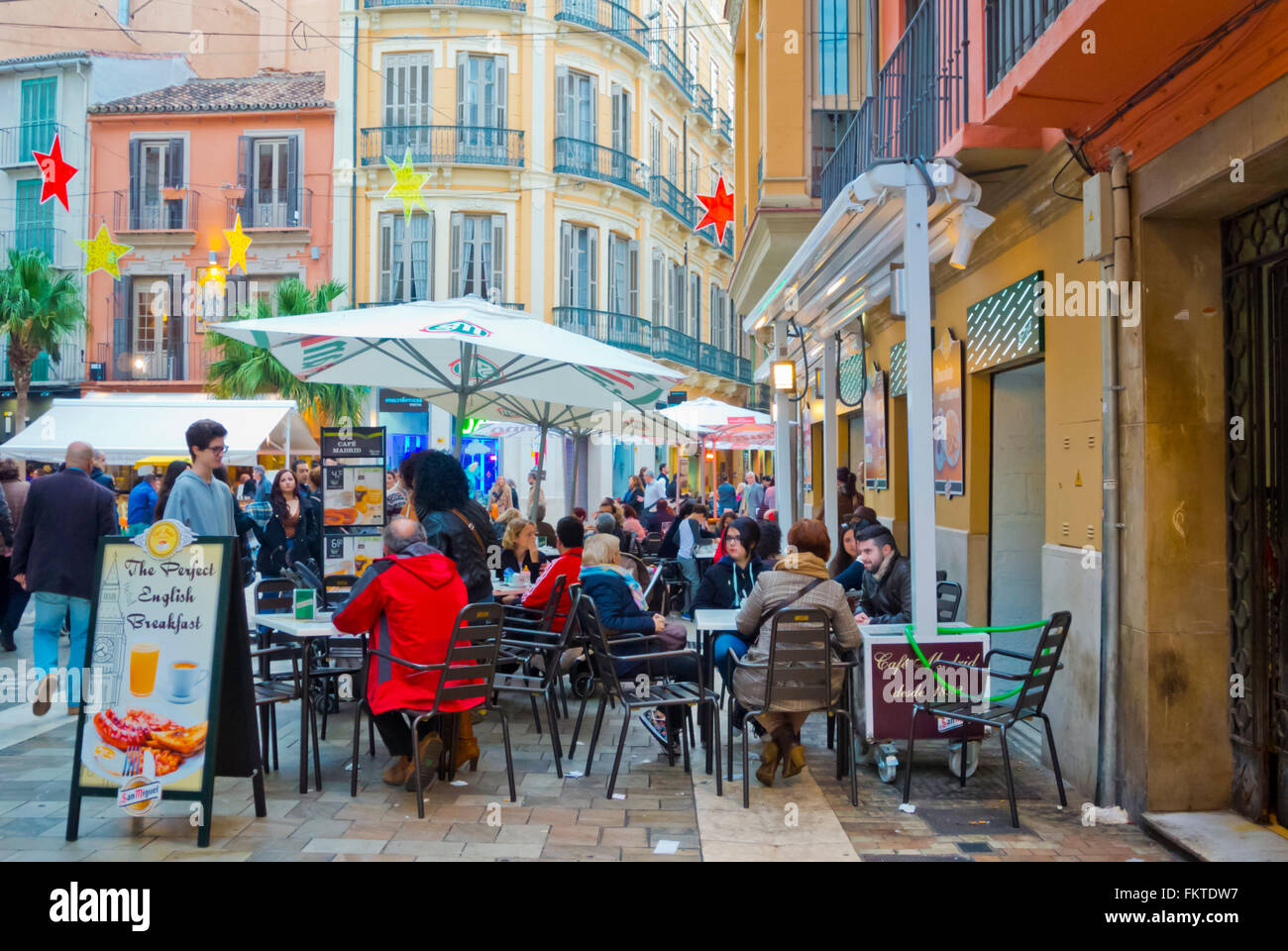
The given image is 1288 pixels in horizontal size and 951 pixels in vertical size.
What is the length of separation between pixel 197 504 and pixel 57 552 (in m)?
1.34

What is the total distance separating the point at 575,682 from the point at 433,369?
2.75 metres

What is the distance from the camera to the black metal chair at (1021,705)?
5.41 meters

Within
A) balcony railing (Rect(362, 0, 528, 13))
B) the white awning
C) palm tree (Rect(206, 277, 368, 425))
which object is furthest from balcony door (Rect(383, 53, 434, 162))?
the white awning

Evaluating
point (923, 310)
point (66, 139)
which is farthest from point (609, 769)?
point (66, 139)

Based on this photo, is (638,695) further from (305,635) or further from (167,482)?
(167,482)

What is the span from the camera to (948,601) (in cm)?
706

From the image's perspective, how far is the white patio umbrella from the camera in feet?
24.0

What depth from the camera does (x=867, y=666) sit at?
5.98 metres

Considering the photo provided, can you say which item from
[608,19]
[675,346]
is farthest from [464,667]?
[675,346]

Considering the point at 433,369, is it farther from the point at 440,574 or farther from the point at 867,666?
the point at 867,666

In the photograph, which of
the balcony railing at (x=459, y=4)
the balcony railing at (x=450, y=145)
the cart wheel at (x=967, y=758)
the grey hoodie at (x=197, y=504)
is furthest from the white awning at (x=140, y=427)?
the cart wheel at (x=967, y=758)

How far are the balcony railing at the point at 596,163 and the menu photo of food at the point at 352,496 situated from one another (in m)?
19.8

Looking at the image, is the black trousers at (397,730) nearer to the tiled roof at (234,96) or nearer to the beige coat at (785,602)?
the beige coat at (785,602)

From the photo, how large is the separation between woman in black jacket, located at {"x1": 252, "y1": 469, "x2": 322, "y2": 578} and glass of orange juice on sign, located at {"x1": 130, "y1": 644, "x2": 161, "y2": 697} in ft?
16.2
